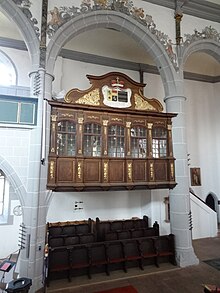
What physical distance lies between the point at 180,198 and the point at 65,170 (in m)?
3.75

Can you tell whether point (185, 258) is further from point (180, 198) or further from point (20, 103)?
point (20, 103)

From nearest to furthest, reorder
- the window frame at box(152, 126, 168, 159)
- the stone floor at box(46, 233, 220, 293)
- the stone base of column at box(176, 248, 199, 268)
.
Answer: the stone floor at box(46, 233, 220, 293)
the stone base of column at box(176, 248, 199, 268)
the window frame at box(152, 126, 168, 159)

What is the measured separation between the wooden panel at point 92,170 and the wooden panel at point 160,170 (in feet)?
6.37

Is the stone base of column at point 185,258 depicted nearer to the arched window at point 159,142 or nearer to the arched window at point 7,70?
the arched window at point 159,142

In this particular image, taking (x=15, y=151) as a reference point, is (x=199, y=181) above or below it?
below

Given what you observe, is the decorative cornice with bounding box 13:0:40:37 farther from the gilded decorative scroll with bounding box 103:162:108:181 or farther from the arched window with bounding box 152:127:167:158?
the arched window with bounding box 152:127:167:158

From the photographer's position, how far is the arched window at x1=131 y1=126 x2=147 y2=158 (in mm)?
7383

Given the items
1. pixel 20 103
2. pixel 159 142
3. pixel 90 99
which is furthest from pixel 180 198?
pixel 20 103

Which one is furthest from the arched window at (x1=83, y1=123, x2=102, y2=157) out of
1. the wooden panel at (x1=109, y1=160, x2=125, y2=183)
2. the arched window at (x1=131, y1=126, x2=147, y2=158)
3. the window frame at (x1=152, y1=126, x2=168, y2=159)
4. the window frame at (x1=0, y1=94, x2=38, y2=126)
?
the window frame at (x1=152, y1=126, x2=168, y2=159)

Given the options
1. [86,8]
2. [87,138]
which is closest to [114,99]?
[87,138]

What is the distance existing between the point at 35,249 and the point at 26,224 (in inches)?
25.6

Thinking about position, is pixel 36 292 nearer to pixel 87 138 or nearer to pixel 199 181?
pixel 87 138

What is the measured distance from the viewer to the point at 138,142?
746 cm

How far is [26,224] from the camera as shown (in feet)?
18.9
